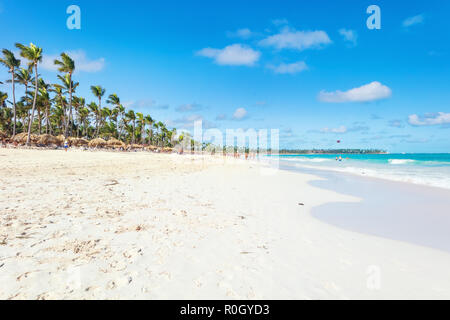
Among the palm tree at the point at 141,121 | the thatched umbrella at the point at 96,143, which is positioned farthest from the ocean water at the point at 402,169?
the palm tree at the point at 141,121

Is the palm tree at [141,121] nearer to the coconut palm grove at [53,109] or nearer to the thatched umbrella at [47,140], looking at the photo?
the coconut palm grove at [53,109]

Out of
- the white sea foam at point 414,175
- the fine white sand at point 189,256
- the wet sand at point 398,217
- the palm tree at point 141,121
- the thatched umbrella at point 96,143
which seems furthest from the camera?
the palm tree at point 141,121

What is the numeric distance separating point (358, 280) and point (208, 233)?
2498 millimetres

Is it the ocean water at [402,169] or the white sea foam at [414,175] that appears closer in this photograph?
the white sea foam at [414,175]

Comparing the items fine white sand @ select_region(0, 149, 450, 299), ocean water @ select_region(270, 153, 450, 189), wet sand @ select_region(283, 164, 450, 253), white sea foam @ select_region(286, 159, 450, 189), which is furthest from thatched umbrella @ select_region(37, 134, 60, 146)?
white sea foam @ select_region(286, 159, 450, 189)

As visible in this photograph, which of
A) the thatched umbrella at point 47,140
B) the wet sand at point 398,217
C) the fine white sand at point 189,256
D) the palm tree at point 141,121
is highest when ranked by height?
the palm tree at point 141,121

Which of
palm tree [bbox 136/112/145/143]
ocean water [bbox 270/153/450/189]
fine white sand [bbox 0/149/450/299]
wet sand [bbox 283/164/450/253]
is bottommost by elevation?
ocean water [bbox 270/153/450/189]

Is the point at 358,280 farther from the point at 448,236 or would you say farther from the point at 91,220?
the point at 91,220

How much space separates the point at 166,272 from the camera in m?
2.69

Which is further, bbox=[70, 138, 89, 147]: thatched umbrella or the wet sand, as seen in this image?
bbox=[70, 138, 89, 147]: thatched umbrella

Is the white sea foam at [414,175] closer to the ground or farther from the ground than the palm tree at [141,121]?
closer to the ground

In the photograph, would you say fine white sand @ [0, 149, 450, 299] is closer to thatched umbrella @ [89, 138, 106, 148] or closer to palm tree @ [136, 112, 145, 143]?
thatched umbrella @ [89, 138, 106, 148]

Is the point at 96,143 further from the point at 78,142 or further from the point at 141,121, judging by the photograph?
the point at 141,121
